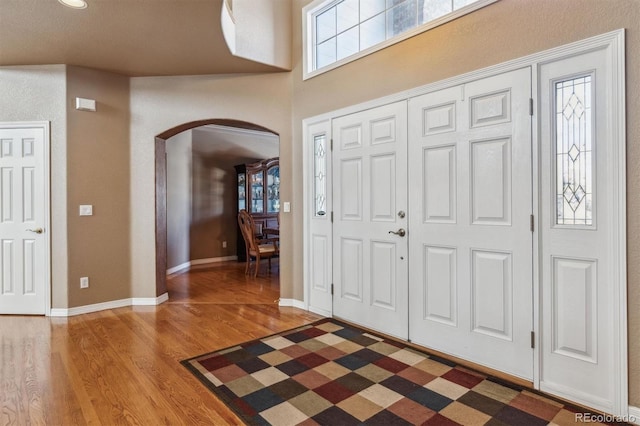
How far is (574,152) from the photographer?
214 centimetres

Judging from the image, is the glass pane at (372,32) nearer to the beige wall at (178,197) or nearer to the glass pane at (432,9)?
the glass pane at (432,9)

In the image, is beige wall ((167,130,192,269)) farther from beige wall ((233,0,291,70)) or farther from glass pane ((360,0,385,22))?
glass pane ((360,0,385,22))

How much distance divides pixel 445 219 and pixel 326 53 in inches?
87.0

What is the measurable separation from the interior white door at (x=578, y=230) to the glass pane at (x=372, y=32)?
152 cm

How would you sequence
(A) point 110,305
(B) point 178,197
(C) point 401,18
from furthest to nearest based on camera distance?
(B) point 178,197
(A) point 110,305
(C) point 401,18

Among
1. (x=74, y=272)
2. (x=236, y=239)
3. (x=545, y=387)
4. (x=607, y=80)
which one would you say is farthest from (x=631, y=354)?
(x=236, y=239)

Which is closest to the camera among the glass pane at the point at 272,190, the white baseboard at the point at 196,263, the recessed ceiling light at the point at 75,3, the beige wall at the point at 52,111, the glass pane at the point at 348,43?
the recessed ceiling light at the point at 75,3

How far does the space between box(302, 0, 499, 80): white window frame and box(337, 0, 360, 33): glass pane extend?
0.43 ft

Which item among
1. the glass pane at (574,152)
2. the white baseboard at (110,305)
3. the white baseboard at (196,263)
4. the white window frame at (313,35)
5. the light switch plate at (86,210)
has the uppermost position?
the white window frame at (313,35)

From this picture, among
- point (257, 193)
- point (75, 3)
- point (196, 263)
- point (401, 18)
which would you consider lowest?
point (196, 263)

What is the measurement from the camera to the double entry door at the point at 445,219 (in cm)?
238

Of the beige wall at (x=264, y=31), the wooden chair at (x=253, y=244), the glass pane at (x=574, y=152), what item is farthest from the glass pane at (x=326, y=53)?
the wooden chair at (x=253, y=244)

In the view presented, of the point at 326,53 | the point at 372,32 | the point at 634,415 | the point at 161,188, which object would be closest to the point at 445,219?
the point at 634,415

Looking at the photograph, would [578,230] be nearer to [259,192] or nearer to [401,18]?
[401,18]
